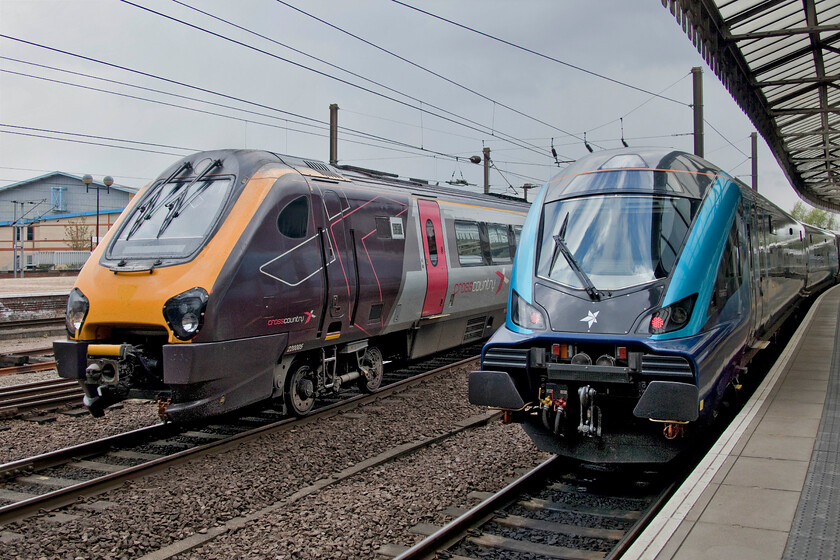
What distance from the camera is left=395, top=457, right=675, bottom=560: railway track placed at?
5074 millimetres

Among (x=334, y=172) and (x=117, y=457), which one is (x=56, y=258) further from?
(x=117, y=457)

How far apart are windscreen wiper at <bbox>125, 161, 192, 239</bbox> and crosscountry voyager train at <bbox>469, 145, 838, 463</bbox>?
14.5 feet

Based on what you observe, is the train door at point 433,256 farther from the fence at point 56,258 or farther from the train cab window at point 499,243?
the fence at point 56,258

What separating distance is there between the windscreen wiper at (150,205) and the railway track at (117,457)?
2.37 m

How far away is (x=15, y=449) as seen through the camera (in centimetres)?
764

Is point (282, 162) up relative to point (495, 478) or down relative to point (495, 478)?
up

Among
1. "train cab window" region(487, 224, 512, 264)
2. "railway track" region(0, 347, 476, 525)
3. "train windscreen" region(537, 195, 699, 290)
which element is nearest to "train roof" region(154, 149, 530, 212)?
"train cab window" region(487, 224, 512, 264)

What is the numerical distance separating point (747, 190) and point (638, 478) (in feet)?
12.6

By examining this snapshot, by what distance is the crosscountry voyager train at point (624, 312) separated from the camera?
5.77m

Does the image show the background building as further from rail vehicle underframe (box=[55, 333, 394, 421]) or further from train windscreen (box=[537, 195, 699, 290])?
train windscreen (box=[537, 195, 699, 290])

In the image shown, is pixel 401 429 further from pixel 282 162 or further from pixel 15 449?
pixel 15 449

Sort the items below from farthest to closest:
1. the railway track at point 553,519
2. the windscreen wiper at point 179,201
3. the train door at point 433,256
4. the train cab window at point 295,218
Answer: the train door at point 433,256 < the train cab window at point 295,218 < the windscreen wiper at point 179,201 < the railway track at point 553,519

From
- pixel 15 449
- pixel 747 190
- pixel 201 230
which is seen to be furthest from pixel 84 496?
pixel 747 190

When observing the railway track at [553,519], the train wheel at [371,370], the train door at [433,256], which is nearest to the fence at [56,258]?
the train door at [433,256]
